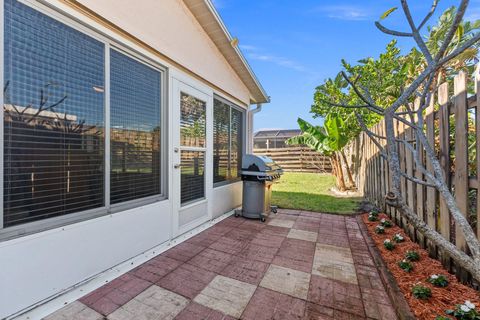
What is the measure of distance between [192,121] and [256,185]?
1.90m

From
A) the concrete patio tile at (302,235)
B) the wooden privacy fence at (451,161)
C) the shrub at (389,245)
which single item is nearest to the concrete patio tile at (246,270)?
the concrete patio tile at (302,235)

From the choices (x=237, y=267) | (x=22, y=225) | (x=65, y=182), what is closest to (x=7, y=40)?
(x=65, y=182)

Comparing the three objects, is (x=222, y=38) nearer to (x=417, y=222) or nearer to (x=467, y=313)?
(x=417, y=222)

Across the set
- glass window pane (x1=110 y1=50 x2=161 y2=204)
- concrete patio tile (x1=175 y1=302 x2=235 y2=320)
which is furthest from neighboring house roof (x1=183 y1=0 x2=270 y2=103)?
concrete patio tile (x1=175 y1=302 x2=235 y2=320)

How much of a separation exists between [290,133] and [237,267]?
22.5m

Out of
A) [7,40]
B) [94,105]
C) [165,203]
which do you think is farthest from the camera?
[165,203]

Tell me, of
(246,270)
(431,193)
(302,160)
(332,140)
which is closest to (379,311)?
(246,270)

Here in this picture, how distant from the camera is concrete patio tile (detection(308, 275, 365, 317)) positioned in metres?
2.12

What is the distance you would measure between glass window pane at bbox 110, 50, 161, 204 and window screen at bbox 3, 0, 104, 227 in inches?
7.7

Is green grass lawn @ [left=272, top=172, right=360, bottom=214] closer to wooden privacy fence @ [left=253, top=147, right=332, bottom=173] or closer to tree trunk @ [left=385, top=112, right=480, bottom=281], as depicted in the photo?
tree trunk @ [left=385, top=112, right=480, bottom=281]

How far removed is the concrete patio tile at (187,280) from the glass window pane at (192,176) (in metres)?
1.41

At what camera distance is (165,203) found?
345 cm

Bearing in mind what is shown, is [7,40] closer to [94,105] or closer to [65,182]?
[94,105]

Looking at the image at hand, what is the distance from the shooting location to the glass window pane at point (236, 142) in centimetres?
591
